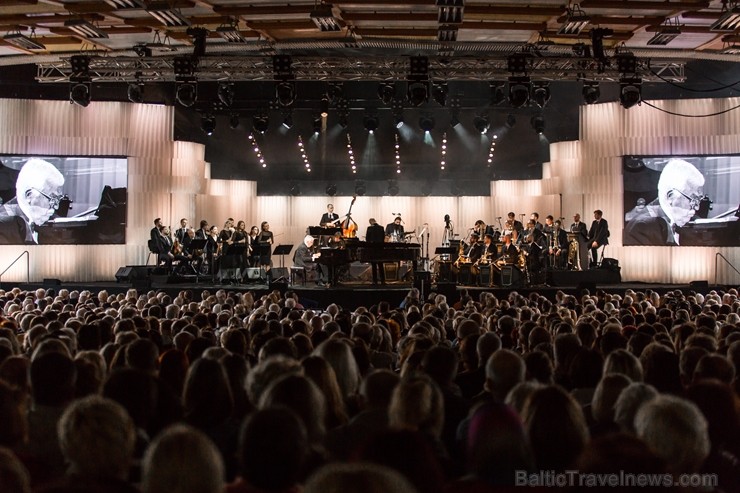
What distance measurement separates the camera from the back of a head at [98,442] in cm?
271

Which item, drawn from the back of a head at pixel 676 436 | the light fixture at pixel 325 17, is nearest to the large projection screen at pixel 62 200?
the light fixture at pixel 325 17

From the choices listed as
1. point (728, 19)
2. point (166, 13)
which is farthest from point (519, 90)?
point (166, 13)

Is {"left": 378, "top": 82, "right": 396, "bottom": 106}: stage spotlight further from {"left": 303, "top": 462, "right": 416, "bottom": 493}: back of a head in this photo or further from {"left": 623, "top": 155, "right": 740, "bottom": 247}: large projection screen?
{"left": 303, "top": 462, "right": 416, "bottom": 493}: back of a head

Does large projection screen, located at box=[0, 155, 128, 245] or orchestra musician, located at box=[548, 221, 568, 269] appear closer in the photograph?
orchestra musician, located at box=[548, 221, 568, 269]

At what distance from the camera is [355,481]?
6.04 ft

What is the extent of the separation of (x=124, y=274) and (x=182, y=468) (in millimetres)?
19078

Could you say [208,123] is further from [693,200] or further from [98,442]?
[98,442]

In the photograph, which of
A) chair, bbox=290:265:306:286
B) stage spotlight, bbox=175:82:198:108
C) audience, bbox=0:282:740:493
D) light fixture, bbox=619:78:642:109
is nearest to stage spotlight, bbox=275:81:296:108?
stage spotlight, bbox=175:82:198:108

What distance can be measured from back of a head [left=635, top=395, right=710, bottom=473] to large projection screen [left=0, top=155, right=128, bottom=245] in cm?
2055

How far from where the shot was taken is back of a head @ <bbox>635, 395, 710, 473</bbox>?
2.88 meters

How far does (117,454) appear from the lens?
8.93ft

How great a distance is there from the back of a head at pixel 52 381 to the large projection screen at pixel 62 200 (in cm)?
1815

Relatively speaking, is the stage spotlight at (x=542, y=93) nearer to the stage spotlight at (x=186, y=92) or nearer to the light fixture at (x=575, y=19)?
the light fixture at (x=575, y=19)

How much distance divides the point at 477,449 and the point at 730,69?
21.4 meters
